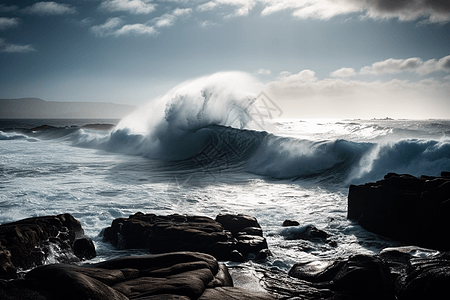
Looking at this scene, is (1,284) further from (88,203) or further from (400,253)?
(88,203)

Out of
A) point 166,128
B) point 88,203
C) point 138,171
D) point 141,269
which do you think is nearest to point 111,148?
point 166,128

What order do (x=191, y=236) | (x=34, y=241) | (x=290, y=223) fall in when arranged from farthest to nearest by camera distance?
(x=290, y=223) → (x=191, y=236) → (x=34, y=241)

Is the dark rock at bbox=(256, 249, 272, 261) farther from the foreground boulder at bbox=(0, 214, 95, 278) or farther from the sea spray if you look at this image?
the sea spray

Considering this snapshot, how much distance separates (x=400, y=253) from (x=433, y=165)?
9.05 meters

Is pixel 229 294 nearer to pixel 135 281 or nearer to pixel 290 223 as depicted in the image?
pixel 135 281

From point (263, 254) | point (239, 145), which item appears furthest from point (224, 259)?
point (239, 145)

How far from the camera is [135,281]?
3.19 m

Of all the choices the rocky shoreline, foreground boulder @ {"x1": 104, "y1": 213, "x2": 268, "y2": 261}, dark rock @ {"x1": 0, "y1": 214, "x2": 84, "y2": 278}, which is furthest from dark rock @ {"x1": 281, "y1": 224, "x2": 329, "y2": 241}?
dark rock @ {"x1": 0, "y1": 214, "x2": 84, "y2": 278}

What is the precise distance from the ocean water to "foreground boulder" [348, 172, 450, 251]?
35 cm

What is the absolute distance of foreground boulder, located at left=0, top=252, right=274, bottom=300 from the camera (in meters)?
2.59

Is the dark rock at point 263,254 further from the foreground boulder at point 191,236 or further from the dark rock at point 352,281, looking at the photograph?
the dark rock at point 352,281

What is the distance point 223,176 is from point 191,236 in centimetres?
851

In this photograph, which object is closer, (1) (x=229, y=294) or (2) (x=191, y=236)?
(1) (x=229, y=294)

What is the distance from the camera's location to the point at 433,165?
1180cm
